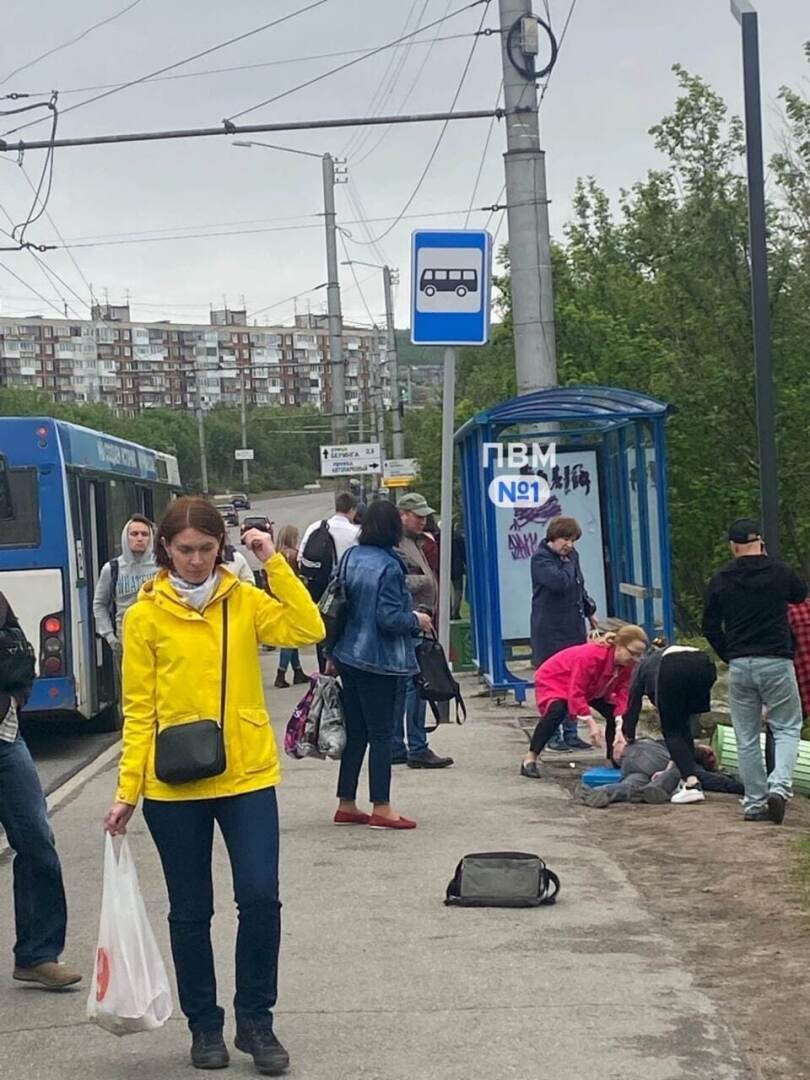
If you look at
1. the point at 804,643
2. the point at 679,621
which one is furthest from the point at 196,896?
the point at 679,621

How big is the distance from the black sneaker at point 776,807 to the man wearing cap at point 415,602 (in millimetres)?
2618

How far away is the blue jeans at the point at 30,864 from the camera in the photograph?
6301mm

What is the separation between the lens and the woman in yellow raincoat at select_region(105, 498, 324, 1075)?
5.15m

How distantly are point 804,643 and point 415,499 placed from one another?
10.6 ft

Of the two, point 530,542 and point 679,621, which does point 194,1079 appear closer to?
point 530,542

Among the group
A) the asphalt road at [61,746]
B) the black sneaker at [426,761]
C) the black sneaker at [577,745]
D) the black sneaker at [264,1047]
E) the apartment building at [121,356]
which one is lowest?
the asphalt road at [61,746]

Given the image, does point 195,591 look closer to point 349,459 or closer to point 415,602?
point 415,602

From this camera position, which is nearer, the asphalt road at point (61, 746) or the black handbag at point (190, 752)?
the black handbag at point (190, 752)

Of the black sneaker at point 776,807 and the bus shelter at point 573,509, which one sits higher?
the bus shelter at point 573,509

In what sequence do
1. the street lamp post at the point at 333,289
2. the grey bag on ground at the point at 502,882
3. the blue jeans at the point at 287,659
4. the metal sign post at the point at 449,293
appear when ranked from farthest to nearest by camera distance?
1. the street lamp post at the point at 333,289
2. the blue jeans at the point at 287,659
3. the metal sign post at the point at 449,293
4. the grey bag on ground at the point at 502,882

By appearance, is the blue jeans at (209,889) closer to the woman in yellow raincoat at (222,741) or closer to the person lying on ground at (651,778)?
the woman in yellow raincoat at (222,741)

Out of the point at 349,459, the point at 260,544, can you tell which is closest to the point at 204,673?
the point at 260,544

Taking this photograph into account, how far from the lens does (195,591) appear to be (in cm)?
518

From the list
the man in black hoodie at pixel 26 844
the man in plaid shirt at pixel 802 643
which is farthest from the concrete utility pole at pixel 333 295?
the man in black hoodie at pixel 26 844
